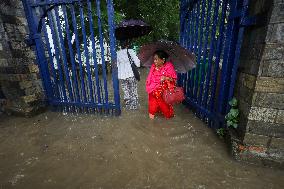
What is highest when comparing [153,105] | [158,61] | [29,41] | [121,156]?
[29,41]

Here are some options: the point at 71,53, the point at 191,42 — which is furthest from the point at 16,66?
the point at 191,42

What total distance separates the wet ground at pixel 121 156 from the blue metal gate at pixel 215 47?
473mm

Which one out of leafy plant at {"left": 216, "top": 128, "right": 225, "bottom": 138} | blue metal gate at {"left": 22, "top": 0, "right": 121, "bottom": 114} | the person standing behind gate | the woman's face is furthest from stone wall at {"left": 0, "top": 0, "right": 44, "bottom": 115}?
leafy plant at {"left": 216, "top": 128, "right": 225, "bottom": 138}

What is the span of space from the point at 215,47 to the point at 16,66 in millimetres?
4079

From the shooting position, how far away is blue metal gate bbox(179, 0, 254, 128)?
286 centimetres

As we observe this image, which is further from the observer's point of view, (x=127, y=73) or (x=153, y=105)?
(x=127, y=73)

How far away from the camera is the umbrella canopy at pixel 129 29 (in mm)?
4020

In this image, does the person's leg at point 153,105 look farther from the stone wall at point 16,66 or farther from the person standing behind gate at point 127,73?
the stone wall at point 16,66

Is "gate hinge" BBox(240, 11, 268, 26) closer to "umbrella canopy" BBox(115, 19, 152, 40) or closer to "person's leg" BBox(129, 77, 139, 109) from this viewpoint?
"umbrella canopy" BBox(115, 19, 152, 40)

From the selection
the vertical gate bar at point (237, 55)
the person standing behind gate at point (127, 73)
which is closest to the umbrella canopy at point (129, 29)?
the person standing behind gate at point (127, 73)

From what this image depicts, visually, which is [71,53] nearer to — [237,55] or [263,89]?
[237,55]

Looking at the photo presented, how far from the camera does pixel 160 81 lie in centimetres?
398

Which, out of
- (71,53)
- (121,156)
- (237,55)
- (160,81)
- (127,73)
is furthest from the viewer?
(127,73)

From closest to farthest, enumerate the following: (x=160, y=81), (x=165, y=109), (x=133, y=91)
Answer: (x=160, y=81)
(x=165, y=109)
(x=133, y=91)
